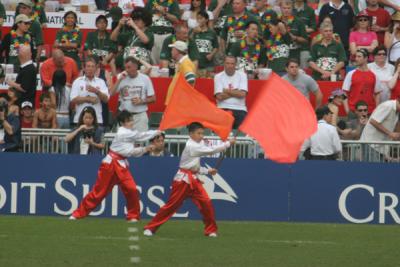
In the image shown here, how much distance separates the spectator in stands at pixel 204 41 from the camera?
72.5ft

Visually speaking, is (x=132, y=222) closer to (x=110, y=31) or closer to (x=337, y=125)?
(x=337, y=125)

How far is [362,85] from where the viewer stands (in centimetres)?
2058

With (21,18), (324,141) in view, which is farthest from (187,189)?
(21,18)

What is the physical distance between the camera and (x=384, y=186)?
19250 mm

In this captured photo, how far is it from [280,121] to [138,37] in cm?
782

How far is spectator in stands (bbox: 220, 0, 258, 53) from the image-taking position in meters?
21.9

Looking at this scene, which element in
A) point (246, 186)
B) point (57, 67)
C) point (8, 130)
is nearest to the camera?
point (8, 130)

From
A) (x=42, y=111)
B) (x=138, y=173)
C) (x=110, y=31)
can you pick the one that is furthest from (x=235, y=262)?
(x=110, y=31)

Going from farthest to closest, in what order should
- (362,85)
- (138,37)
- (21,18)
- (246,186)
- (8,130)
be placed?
(21,18) → (138,37) → (362,85) → (246,186) → (8,130)

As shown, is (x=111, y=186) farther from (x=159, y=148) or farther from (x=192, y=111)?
(x=192, y=111)

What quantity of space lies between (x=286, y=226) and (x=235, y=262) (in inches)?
196

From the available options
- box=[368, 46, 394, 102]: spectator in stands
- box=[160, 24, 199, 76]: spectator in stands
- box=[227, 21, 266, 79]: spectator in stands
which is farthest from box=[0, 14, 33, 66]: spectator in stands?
box=[368, 46, 394, 102]: spectator in stands

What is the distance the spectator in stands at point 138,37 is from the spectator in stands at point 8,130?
3.02 meters

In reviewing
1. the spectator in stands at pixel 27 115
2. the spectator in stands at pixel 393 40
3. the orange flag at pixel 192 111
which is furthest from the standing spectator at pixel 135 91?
the spectator in stands at pixel 393 40
